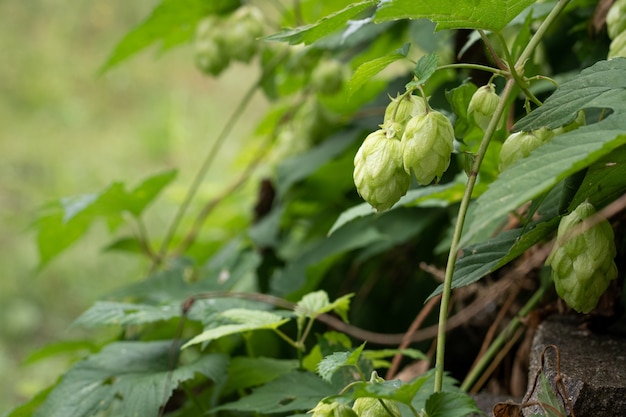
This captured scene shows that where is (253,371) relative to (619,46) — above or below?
below

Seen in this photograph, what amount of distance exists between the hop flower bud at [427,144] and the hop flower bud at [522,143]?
0.22 ft

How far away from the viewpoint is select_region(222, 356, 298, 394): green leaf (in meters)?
0.86

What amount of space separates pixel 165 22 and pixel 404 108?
87 centimetres

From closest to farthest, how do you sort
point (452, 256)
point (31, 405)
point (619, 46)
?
point (452, 256)
point (619, 46)
point (31, 405)

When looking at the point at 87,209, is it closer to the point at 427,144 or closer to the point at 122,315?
the point at 122,315

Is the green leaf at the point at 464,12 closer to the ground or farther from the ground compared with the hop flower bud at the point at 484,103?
farther from the ground

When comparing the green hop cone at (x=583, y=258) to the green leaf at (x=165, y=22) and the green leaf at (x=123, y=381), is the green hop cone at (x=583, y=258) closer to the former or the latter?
the green leaf at (x=123, y=381)

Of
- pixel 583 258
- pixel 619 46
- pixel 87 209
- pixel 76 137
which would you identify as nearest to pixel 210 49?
pixel 87 209

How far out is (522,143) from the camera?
58 cm

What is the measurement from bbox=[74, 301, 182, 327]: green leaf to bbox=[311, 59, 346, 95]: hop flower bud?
585 millimetres

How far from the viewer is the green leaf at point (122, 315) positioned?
87cm

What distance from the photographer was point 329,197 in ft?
4.42

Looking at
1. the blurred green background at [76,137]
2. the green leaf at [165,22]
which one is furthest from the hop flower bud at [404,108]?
the blurred green background at [76,137]

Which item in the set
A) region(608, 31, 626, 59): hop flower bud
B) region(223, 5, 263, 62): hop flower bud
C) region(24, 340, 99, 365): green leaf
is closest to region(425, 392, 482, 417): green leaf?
Answer: region(608, 31, 626, 59): hop flower bud
